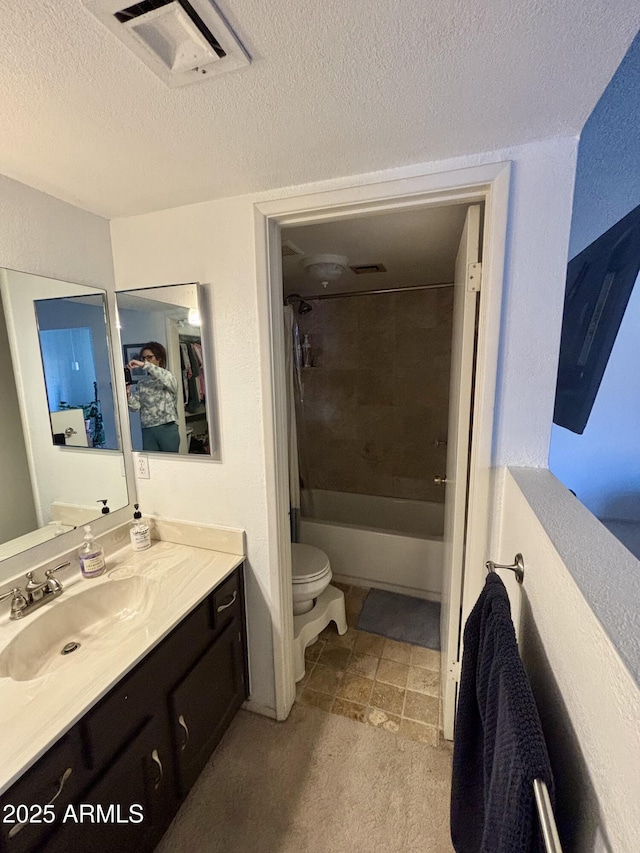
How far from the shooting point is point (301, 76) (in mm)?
743

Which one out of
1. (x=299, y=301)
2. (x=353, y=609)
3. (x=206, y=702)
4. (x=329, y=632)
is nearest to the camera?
(x=206, y=702)

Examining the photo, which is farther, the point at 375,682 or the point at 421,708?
the point at 375,682

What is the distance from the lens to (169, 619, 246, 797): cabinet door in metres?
1.20

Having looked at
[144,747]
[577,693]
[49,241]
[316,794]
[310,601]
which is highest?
[49,241]

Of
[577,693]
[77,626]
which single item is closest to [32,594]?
[77,626]

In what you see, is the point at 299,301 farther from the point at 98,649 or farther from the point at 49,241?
the point at 98,649

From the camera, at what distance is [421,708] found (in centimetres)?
166

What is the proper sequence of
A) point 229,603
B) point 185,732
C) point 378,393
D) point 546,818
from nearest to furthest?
1. point 546,818
2. point 185,732
3. point 229,603
4. point 378,393

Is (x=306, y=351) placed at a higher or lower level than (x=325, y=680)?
higher

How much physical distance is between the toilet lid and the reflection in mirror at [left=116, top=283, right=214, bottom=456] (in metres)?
0.87

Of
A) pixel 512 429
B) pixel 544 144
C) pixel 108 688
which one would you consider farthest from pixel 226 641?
pixel 544 144

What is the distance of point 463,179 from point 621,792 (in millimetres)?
1306

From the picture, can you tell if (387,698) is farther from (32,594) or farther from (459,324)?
(459,324)

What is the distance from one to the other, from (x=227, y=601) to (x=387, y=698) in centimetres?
95
